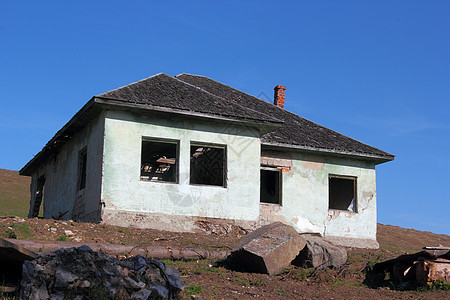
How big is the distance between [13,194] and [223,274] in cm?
3577

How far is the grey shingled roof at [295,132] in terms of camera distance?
18.4 meters

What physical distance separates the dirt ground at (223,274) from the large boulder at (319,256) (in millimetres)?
185

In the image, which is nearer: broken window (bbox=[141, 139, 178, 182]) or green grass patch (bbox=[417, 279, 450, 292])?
green grass patch (bbox=[417, 279, 450, 292])

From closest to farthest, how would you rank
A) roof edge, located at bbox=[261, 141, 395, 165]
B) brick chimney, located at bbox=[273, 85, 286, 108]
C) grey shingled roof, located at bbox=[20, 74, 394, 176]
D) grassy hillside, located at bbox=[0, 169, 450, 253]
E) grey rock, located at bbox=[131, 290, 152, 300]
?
grey rock, located at bbox=[131, 290, 152, 300] < grey shingled roof, located at bbox=[20, 74, 394, 176] < roof edge, located at bbox=[261, 141, 395, 165] < brick chimney, located at bbox=[273, 85, 286, 108] < grassy hillside, located at bbox=[0, 169, 450, 253]

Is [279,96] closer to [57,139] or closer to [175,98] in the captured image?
[175,98]

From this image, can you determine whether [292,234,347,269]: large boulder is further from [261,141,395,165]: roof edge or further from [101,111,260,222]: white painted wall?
[261,141,395,165]: roof edge

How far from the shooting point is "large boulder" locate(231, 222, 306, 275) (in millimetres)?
10859

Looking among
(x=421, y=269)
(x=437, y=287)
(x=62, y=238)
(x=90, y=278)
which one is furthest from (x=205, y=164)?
(x=90, y=278)

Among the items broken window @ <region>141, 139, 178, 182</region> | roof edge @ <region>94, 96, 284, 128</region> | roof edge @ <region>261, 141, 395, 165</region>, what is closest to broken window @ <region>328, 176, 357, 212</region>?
roof edge @ <region>261, 141, 395, 165</region>

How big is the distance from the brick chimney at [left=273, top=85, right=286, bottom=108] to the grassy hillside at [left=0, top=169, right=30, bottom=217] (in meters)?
18.7

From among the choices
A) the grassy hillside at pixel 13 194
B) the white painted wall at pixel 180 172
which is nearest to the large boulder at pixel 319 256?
the white painted wall at pixel 180 172

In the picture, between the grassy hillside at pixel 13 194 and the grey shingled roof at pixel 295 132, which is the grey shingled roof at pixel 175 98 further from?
the grassy hillside at pixel 13 194

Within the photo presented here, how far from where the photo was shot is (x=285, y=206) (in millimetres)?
18031

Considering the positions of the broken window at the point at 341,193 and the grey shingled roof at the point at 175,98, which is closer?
the grey shingled roof at the point at 175,98
